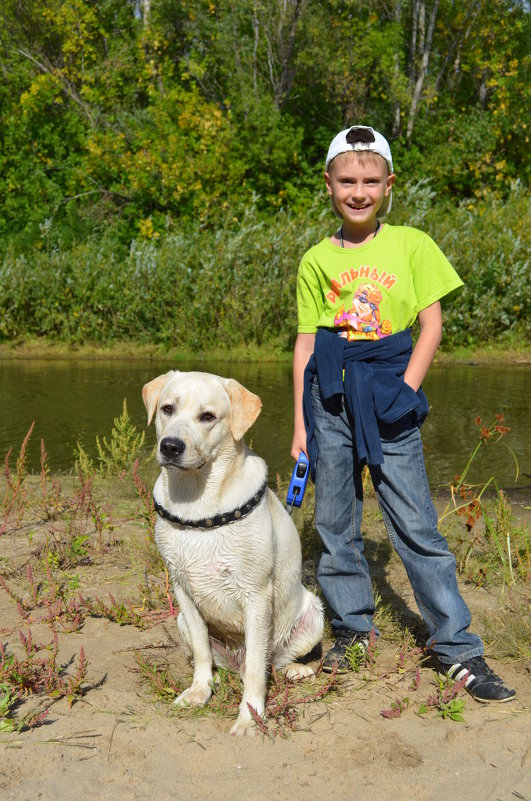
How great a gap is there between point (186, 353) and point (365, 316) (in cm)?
975

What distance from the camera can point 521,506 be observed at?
5.70m

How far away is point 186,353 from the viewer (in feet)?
42.5

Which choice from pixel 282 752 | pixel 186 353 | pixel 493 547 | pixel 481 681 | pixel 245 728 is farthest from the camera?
pixel 186 353

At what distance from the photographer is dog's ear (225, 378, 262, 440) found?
120 inches

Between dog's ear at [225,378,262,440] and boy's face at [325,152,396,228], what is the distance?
94cm

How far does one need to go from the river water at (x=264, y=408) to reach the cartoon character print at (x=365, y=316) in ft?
9.66

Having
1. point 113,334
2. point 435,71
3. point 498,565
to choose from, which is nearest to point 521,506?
point 498,565

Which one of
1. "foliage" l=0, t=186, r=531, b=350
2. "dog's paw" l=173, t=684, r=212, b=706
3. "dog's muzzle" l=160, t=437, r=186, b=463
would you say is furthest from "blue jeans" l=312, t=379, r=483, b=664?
"foliage" l=0, t=186, r=531, b=350

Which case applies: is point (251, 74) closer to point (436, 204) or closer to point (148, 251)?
point (436, 204)

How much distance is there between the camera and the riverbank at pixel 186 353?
12.8 m

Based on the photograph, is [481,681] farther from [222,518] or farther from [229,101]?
[229,101]

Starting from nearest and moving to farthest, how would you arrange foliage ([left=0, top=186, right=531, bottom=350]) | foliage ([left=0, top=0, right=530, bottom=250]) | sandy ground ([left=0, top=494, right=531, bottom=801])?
sandy ground ([left=0, top=494, right=531, bottom=801])
foliage ([left=0, top=186, right=531, bottom=350])
foliage ([left=0, top=0, right=530, bottom=250])

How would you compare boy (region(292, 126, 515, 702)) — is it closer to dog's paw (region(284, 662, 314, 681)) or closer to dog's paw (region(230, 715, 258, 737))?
dog's paw (region(284, 662, 314, 681))

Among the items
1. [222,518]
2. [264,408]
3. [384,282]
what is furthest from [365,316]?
[264,408]
